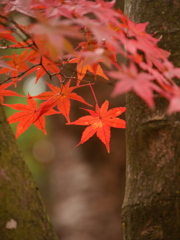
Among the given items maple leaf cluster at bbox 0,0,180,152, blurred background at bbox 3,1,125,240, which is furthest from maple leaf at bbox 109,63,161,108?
blurred background at bbox 3,1,125,240

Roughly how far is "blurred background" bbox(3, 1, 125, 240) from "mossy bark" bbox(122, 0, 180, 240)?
48.0 inches

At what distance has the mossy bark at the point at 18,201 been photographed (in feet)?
2.18

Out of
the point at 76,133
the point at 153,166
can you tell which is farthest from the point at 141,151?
the point at 76,133

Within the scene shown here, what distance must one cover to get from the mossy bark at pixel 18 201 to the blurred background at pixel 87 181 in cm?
133

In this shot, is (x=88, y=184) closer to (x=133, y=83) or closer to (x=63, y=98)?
(x=63, y=98)

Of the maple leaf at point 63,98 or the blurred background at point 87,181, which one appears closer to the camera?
the maple leaf at point 63,98

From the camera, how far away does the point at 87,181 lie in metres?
2.26

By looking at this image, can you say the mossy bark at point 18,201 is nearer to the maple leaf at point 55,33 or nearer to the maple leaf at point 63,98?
the maple leaf at point 63,98

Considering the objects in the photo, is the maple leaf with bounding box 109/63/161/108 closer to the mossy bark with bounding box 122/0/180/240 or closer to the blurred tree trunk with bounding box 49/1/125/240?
the mossy bark with bounding box 122/0/180/240

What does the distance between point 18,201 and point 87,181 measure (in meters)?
1.60

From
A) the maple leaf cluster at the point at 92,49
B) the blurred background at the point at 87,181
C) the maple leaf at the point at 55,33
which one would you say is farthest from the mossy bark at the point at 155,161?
the blurred background at the point at 87,181

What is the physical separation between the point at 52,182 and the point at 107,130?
1.64 m

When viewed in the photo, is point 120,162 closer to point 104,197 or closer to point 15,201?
point 104,197

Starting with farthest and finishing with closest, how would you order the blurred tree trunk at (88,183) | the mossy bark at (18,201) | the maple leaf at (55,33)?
the blurred tree trunk at (88,183), the mossy bark at (18,201), the maple leaf at (55,33)
